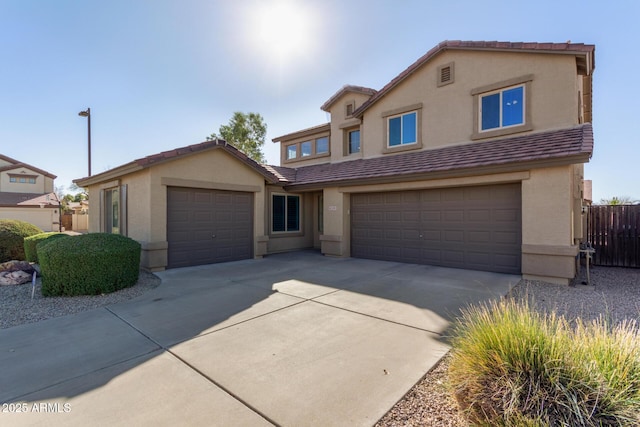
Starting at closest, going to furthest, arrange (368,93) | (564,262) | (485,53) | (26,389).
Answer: (26,389)
(564,262)
(485,53)
(368,93)

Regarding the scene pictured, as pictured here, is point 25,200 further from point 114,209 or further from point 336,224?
point 336,224

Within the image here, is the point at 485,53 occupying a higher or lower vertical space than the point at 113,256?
higher

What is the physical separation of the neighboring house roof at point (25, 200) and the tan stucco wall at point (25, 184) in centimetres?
205

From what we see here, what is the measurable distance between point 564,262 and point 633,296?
137 cm

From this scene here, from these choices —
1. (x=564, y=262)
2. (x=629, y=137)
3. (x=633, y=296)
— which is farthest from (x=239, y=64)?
(x=629, y=137)

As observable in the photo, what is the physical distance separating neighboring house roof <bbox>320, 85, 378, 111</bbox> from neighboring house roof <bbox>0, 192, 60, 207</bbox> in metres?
26.2

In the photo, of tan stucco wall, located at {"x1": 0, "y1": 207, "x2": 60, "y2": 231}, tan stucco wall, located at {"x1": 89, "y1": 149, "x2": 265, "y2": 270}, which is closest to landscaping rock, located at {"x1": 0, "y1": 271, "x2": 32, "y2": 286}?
tan stucco wall, located at {"x1": 89, "y1": 149, "x2": 265, "y2": 270}

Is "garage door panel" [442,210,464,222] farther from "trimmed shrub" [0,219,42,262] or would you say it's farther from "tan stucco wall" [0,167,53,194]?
"tan stucco wall" [0,167,53,194]

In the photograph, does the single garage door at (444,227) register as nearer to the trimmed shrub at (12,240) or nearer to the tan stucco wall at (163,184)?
the tan stucco wall at (163,184)

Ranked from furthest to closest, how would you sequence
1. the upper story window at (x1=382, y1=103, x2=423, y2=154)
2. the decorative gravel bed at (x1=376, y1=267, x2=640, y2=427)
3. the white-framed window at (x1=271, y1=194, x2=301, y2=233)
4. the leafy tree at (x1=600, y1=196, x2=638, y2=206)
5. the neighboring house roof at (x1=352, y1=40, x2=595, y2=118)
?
1. the white-framed window at (x1=271, y1=194, x2=301, y2=233)
2. the leafy tree at (x1=600, y1=196, x2=638, y2=206)
3. the upper story window at (x1=382, y1=103, x2=423, y2=154)
4. the neighboring house roof at (x1=352, y1=40, x2=595, y2=118)
5. the decorative gravel bed at (x1=376, y1=267, x2=640, y2=427)

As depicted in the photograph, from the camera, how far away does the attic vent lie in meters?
10.6

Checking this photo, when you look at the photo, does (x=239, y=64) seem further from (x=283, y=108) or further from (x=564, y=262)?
(x=564, y=262)

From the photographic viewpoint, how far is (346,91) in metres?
14.8

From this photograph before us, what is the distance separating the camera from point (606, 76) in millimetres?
11242
